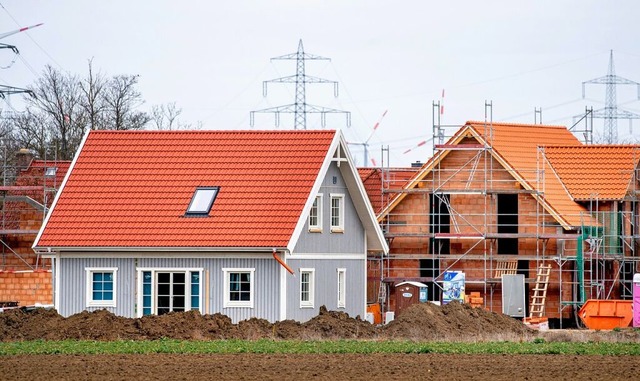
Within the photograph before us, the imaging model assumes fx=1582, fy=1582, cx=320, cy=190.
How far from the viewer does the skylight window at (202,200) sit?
47.1 m

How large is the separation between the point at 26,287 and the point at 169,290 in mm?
13346

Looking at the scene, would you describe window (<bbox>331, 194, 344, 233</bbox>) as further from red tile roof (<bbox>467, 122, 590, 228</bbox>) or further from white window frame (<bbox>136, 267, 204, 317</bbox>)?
red tile roof (<bbox>467, 122, 590, 228</bbox>)

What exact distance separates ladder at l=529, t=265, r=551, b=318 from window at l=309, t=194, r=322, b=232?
→ 8.87 m

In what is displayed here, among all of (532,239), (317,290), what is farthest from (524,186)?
(317,290)

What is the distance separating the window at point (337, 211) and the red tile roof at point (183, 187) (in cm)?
221

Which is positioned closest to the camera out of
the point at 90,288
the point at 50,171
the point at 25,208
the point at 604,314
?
the point at 90,288

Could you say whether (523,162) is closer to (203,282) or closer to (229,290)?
(229,290)

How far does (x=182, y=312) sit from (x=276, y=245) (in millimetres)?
3276

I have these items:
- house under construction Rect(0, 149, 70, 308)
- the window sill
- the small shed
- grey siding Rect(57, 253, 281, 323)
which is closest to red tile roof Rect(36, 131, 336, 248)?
grey siding Rect(57, 253, 281, 323)

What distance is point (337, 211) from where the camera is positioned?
4969 cm

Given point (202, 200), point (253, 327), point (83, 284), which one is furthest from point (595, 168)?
point (83, 284)

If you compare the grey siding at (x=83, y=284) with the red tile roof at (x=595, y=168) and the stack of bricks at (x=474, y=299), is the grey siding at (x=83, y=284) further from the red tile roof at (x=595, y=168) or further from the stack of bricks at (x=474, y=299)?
the red tile roof at (x=595, y=168)

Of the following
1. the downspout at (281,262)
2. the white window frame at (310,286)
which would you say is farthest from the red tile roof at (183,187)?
the white window frame at (310,286)

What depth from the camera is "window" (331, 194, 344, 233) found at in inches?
1949
